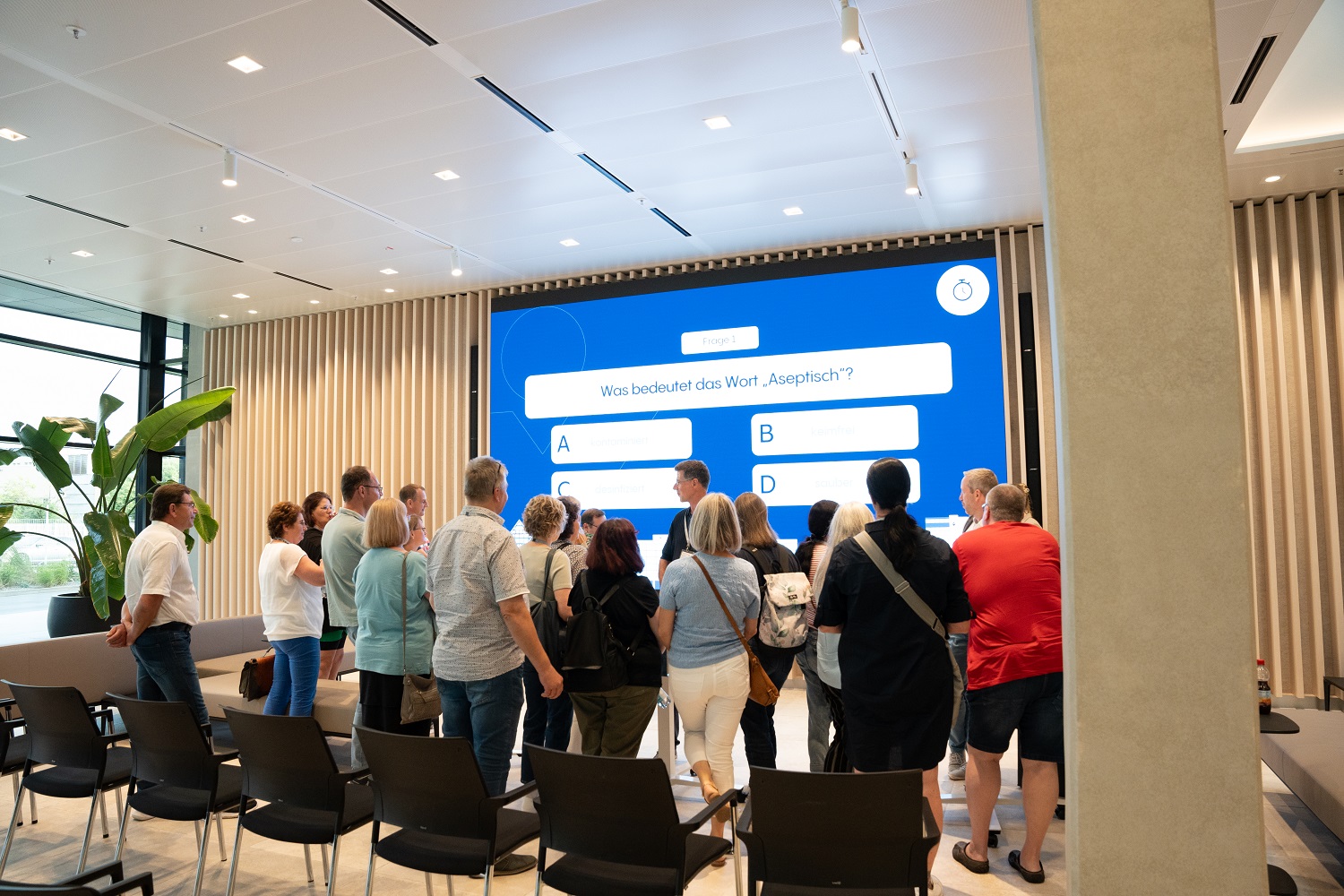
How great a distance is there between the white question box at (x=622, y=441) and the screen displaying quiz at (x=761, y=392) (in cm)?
1

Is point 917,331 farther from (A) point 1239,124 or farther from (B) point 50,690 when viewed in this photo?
(B) point 50,690

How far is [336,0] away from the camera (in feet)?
12.6

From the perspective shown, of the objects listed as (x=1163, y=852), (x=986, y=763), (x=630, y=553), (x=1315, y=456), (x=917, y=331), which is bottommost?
(x=986, y=763)

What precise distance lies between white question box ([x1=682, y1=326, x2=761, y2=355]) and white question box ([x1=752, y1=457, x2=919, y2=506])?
107cm

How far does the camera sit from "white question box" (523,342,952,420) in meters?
7.00

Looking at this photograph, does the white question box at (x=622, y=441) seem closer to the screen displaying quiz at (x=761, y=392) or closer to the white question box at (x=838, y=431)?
the screen displaying quiz at (x=761, y=392)

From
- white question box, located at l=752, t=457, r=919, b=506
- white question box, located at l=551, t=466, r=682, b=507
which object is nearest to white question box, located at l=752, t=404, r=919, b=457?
white question box, located at l=752, t=457, r=919, b=506

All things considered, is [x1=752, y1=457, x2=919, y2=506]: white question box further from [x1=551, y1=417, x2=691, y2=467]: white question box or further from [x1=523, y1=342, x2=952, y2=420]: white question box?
[x1=551, y1=417, x2=691, y2=467]: white question box

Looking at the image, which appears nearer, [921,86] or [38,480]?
[921,86]

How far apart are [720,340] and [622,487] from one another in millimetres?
1623

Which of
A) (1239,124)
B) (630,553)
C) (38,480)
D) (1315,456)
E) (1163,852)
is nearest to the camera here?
(1163,852)

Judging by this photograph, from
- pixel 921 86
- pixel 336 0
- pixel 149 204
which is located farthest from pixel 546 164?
pixel 149 204

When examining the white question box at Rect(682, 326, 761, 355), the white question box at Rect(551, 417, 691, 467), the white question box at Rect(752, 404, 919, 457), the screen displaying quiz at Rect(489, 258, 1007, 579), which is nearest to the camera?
the screen displaying quiz at Rect(489, 258, 1007, 579)

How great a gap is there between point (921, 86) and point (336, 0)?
2960mm
